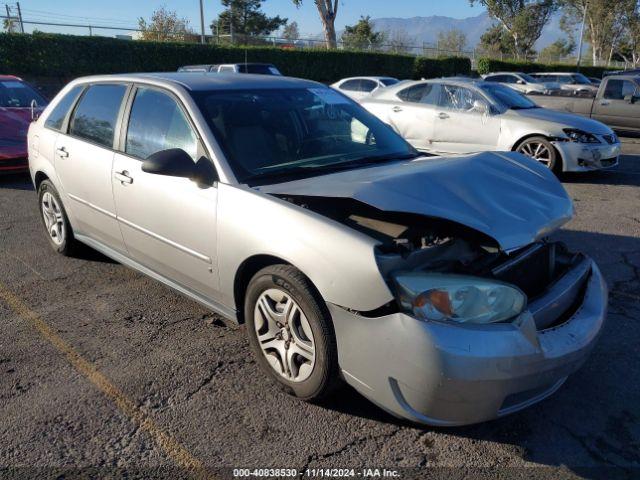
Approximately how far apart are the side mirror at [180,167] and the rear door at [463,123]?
21.2ft

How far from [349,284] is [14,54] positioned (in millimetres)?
20895

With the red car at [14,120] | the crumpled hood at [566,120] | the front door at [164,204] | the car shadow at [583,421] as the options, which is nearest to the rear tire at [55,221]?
the front door at [164,204]

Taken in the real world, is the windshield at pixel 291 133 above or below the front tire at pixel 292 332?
above

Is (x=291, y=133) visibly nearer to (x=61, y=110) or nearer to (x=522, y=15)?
(x=61, y=110)

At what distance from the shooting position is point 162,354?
135 inches

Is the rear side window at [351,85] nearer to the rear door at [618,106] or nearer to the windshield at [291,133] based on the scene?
the rear door at [618,106]

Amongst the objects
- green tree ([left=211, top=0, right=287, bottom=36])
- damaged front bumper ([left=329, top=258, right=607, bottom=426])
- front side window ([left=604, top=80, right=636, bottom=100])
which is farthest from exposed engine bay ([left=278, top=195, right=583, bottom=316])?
green tree ([left=211, top=0, right=287, bottom=36])

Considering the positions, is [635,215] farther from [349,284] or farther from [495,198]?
[349,284]

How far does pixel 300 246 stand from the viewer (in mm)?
2656

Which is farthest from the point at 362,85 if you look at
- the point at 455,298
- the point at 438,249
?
the point at 455,298

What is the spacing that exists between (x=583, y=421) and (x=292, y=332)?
152 cm

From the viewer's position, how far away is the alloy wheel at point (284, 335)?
2.77 metres

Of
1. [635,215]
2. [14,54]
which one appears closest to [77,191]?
[635,215]

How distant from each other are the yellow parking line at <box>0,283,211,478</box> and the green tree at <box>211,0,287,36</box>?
55590mm
